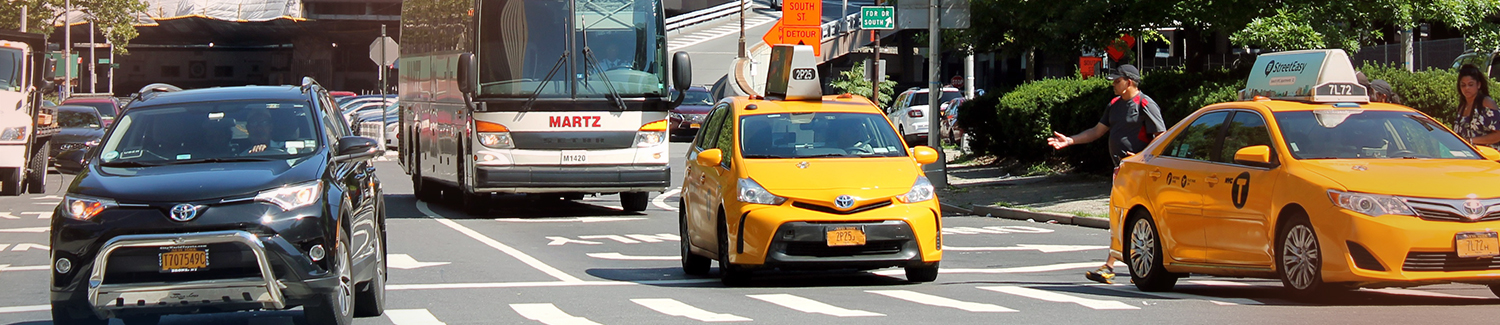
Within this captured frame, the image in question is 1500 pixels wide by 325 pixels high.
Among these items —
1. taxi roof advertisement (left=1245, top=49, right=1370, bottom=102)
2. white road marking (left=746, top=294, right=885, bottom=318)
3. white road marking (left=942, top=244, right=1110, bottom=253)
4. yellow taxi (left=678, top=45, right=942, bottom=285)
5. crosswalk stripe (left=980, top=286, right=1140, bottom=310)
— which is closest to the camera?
white road marking (left=746, top=294, right=885, bottom=318)

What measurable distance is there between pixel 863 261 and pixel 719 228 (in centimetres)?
110

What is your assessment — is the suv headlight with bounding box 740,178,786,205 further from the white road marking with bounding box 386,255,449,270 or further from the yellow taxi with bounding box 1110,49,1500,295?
the white road marking with bounding box 386,255,449,270

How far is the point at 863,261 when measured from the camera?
11.2 metres

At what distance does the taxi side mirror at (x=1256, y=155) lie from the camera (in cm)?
948

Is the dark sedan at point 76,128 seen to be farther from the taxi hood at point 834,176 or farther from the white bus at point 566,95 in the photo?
the taxi hood at point 834,176

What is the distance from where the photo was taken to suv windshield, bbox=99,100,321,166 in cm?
921

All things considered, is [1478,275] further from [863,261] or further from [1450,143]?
[863,261]

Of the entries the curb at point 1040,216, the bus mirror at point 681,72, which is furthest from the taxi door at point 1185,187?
the bus mirror at point 681,72

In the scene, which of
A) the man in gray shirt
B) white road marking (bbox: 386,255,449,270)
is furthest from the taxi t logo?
white road marking (bbox: 386,255,449,270)

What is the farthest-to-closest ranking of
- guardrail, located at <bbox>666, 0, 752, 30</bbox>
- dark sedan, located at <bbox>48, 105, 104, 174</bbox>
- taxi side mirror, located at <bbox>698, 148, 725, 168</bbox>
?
guardrail, located at <bbox>666, 0, 752, 30</bbox>, dark sedan, located at <bbox>48, 105, 104, 174</bbox>, taxi side mirror, located at <bbox>698, 148, 725, 168</bbox>

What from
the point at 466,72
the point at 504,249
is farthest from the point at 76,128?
the point at 504,249

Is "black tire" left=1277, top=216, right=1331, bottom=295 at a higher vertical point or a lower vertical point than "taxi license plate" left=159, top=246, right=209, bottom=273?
lower

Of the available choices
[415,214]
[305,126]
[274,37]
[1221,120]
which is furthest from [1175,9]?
[274,37]

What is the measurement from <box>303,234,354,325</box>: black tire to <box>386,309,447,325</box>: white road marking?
698 mm
